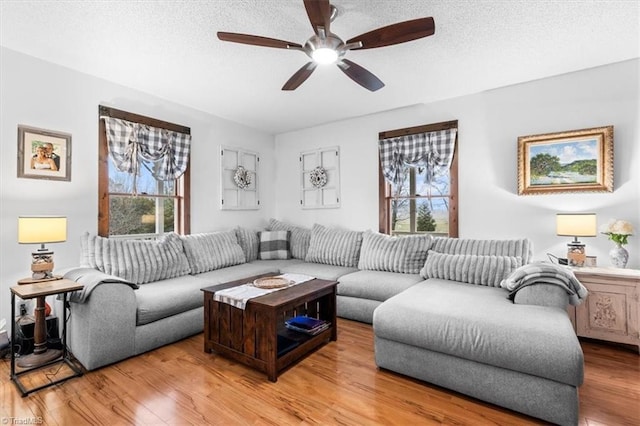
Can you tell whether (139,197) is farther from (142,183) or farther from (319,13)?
(319,13)

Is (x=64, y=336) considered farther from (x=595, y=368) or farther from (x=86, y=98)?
(x=595, y=368)

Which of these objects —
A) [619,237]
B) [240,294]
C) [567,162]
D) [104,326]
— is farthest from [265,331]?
[567,162]

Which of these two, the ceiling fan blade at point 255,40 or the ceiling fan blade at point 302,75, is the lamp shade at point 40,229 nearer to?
the ceiling fan blade at point 255,40

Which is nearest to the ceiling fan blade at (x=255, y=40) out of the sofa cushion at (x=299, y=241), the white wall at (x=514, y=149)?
the white wall at (x=514, y=149)

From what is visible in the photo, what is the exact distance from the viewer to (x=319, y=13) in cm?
173

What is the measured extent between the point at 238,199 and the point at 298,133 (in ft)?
4.90

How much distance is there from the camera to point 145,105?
356 centimetres

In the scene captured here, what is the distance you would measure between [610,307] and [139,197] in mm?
4796

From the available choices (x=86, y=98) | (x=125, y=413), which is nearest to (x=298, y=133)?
(x=86, y=98)

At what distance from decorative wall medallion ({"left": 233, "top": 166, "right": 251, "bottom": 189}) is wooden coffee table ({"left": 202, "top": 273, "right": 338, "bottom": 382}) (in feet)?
7.36

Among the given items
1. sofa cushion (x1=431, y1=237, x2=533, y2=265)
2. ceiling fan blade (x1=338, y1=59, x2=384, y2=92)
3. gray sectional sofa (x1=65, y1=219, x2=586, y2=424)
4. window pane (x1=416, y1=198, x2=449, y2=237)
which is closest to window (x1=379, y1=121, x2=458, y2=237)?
window pane (x1=416, y1=198, x2=449, y2=237)

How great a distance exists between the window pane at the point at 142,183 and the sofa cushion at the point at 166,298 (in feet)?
3.93

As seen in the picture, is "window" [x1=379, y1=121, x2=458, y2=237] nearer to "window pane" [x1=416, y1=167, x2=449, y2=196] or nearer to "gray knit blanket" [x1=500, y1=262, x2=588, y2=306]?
"window pane" [x1=416, y1=167, x2=449, y2=196]

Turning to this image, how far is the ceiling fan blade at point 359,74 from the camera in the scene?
7.55 feet
